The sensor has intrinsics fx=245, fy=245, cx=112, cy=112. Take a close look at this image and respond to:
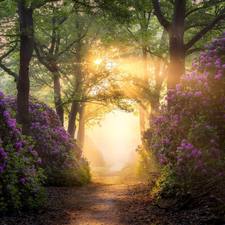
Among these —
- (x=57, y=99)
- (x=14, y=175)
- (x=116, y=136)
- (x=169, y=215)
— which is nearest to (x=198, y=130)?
(x=169, y=215)

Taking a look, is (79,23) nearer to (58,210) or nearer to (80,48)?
(80,48)

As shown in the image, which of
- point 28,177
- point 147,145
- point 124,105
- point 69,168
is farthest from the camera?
point 124,105

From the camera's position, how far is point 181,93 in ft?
21.8

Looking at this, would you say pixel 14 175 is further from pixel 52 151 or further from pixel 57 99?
pixel 57 99

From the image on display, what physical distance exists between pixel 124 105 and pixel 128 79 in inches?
67.4

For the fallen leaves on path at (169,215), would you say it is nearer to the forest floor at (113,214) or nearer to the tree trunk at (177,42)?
the forest floor at (113,214)

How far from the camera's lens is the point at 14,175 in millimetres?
4945

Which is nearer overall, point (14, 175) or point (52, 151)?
point (14, 175)

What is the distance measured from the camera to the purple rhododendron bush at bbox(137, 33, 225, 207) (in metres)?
5.48

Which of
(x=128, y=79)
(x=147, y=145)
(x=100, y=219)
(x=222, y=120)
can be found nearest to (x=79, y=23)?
(x=128, y=79)

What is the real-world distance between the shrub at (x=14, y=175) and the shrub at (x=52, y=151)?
156 inches

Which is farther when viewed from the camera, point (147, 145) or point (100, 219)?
point (147, 145)

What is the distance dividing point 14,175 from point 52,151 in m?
5.03

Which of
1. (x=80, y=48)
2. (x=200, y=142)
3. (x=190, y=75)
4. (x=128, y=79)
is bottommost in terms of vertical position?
(x=200, y=142)
